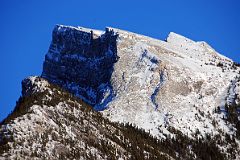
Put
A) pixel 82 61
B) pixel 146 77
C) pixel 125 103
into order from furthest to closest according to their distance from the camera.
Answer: pixel 82 61 < pixel 146 77 < pixel 125 103

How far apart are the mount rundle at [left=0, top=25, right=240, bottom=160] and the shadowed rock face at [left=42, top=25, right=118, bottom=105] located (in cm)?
41

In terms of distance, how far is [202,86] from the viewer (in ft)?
→ 398

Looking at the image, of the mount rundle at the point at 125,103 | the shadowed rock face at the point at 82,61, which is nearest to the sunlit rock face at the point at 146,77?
the shadowed rock face at the point at 82,61

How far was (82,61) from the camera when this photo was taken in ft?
519

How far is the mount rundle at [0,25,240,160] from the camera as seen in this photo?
72.6 metres

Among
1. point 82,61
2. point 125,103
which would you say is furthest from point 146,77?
point 82,61

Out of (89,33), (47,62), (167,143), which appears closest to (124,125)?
(167,143)

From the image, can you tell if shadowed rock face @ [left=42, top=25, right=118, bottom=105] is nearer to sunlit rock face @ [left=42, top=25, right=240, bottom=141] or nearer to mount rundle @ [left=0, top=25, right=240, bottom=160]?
sunlit rock face @ [left=42, top=25, right=240, bottom=141]

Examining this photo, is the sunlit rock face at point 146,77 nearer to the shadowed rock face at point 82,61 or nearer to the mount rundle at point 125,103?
the shadowed rock face at point 82,61

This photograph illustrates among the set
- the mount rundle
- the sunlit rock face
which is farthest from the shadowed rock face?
the mount rundle

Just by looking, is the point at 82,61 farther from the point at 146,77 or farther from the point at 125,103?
the point at 125,103

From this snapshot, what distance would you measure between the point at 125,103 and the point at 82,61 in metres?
50.4

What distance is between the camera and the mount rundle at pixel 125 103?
7262cm

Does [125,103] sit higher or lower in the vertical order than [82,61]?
lower
